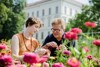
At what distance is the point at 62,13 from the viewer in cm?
5541

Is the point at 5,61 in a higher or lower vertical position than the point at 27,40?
higher

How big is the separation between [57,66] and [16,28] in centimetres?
3035

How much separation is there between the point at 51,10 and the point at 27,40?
54.4m

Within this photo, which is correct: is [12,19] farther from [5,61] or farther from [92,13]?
[5,61]

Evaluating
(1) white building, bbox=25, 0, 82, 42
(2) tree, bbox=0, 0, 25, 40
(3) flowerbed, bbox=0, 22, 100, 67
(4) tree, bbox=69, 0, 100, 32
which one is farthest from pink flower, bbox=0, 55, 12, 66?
(1) white building, bbox=25, 0, 82, 42

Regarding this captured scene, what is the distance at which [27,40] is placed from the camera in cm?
336

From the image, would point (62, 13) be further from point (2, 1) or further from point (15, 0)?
point (2, 1)

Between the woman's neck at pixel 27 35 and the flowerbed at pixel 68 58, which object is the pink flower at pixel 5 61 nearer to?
the flowerbed at pixel 68 58

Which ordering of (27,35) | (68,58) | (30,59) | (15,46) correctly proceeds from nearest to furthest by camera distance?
(30,59) → (68,58) → (15,46) → (27,35)

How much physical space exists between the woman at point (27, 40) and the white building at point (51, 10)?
52049 millimetres

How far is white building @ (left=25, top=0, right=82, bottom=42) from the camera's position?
5584 cm

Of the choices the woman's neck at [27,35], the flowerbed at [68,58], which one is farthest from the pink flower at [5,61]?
the woman's neck at [27,35]

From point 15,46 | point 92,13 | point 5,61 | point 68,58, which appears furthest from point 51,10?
point 5,61

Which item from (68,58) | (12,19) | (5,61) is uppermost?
(5,61)
